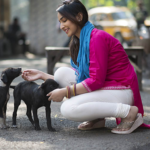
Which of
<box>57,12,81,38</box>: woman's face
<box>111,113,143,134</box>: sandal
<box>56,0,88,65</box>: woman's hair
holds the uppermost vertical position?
<box>56,0,88,65</box>: woman's hair

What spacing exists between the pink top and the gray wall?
39.2 feet

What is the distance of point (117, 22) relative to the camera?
605 inches

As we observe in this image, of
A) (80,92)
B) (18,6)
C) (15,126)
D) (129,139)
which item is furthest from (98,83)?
(18,6)

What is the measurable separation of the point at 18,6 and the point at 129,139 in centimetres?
2121

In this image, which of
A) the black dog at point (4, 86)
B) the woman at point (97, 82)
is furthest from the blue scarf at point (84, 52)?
the black dog at point (4, 86)

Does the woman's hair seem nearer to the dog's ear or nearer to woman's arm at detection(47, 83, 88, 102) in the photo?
woman's arm at detection(47, 83, 88, 102)

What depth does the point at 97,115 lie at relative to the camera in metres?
3.15

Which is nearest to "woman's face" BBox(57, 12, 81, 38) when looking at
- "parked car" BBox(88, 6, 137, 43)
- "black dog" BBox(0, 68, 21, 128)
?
"black dog" BBox(0, 68, 21, 128)

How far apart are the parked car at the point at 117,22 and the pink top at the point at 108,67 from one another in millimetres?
11362

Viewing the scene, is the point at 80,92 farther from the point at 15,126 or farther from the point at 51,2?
the point at 51,2

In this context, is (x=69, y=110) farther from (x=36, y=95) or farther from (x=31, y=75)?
(x=31, y=75)

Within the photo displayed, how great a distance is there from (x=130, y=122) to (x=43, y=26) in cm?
1301

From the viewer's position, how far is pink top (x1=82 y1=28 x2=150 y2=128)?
3098 mm

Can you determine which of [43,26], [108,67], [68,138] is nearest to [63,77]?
[108,67]
